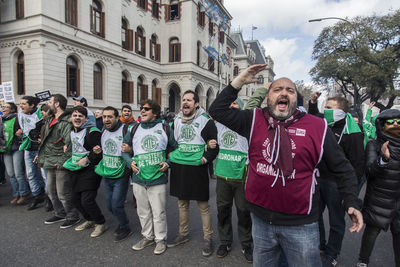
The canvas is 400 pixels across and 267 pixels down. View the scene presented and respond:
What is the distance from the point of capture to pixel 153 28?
880 inches

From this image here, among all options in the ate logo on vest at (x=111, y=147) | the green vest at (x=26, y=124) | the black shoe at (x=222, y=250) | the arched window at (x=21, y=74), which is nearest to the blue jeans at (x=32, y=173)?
the green vest at (x=26, y=124)

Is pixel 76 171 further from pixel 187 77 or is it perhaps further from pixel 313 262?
pixel 187 77

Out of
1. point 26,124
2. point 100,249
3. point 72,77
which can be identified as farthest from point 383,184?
point 72,77

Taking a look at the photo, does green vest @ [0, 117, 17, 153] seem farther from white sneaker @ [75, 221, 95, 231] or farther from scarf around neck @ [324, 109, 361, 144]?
scarf around neck @ [324, 109, 361, 144]

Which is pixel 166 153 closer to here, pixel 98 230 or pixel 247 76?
pixel 98 230

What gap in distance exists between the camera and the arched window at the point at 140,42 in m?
20.4

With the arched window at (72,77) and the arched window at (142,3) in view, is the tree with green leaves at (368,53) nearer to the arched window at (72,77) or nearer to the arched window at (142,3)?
the arched window at (142,3)

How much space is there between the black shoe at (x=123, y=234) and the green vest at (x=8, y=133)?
3.10 metres

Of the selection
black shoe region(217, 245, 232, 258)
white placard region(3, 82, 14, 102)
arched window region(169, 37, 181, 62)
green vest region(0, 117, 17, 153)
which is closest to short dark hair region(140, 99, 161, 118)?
black shoe region(217, 245, 232, 258)

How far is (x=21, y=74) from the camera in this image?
45.8ft

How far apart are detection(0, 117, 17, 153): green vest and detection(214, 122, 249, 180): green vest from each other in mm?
4264

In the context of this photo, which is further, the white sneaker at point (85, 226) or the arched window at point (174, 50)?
the arched window at point (174, 50)

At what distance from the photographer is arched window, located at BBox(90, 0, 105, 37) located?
15617mm

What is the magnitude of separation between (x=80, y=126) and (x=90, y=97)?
1297cm
